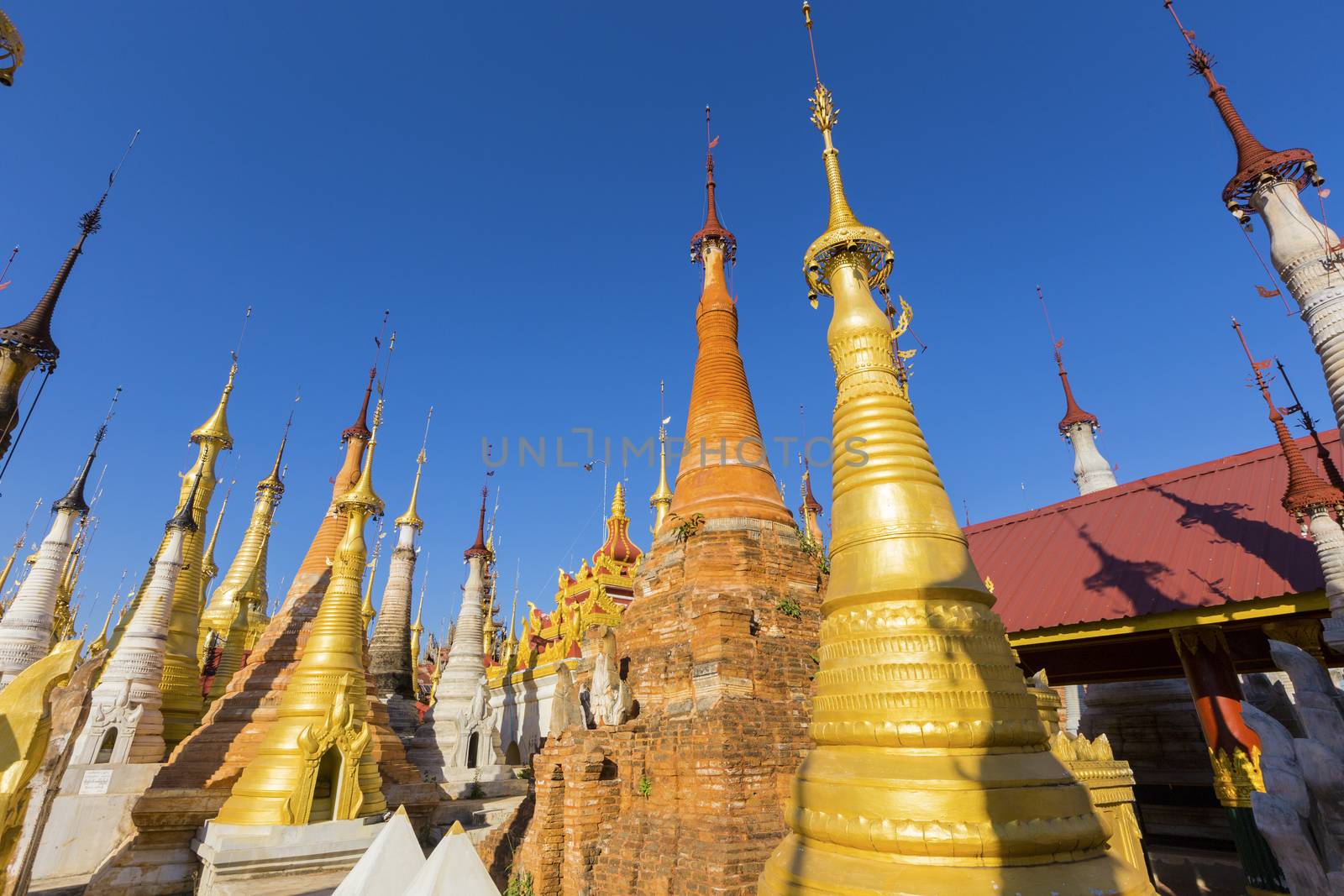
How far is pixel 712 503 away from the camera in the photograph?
12109 millimetres

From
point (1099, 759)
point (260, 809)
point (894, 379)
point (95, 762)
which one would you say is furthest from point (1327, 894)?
point (95, 762)

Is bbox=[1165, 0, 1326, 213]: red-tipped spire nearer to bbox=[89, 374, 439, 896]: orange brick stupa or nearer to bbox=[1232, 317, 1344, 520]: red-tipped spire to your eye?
bbox=[1232, 317, 1344, 520]: red-tipped spire

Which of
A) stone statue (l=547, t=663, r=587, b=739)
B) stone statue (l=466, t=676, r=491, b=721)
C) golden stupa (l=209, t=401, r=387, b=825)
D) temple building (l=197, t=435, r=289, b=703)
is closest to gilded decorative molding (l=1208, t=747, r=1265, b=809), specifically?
stone statue (l=547, t=663, r=587, b=739)

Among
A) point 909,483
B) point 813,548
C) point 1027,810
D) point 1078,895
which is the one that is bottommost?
point 1078,895

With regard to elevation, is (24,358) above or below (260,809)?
above

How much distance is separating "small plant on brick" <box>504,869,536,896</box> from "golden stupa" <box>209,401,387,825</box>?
11.2 feet

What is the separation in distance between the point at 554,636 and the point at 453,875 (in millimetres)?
24917

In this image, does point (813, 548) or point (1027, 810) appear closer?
point (1027, 810)

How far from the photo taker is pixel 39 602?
14766 mm

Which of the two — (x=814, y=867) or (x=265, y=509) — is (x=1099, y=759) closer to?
(x=814, y=867)

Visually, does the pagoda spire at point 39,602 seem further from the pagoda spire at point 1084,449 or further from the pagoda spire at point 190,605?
the pagoda spire at point 1084,449

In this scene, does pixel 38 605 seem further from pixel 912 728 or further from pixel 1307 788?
pixel 1307 788

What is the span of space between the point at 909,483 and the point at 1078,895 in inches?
84.1

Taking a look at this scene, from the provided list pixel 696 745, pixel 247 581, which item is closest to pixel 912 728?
pixel 696 745
